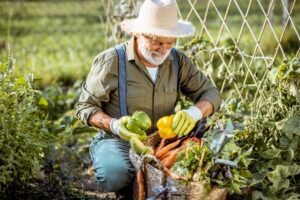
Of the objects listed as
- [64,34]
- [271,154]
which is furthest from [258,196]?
[64,34]

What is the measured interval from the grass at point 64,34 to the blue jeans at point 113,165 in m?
1.47

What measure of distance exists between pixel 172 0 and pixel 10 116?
1.02 meters

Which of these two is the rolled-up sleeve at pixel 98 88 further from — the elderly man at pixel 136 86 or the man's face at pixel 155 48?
the man's face at pixel 155 48

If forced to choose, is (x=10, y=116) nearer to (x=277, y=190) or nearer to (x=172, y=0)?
(x=172, y=0)

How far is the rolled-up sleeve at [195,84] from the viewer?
3361 millimetres

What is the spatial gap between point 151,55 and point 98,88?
0.33 metres

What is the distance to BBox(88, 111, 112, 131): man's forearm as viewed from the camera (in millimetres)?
3064

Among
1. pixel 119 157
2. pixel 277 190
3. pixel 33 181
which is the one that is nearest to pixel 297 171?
pixel 277 190

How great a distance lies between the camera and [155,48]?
3.07 m

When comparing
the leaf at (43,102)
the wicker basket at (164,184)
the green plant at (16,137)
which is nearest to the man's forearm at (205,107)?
the wicker basket at (164,184)

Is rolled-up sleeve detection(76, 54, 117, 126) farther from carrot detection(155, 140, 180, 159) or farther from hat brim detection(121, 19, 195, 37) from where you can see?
carrot detection(155, 140, 180, 159)

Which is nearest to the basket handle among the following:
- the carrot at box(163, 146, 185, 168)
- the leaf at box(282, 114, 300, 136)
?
the carrot at box(163, 146, 185, 168)

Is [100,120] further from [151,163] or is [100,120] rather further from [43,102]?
[43,102]

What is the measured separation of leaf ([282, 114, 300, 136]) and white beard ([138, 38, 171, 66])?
76cm
